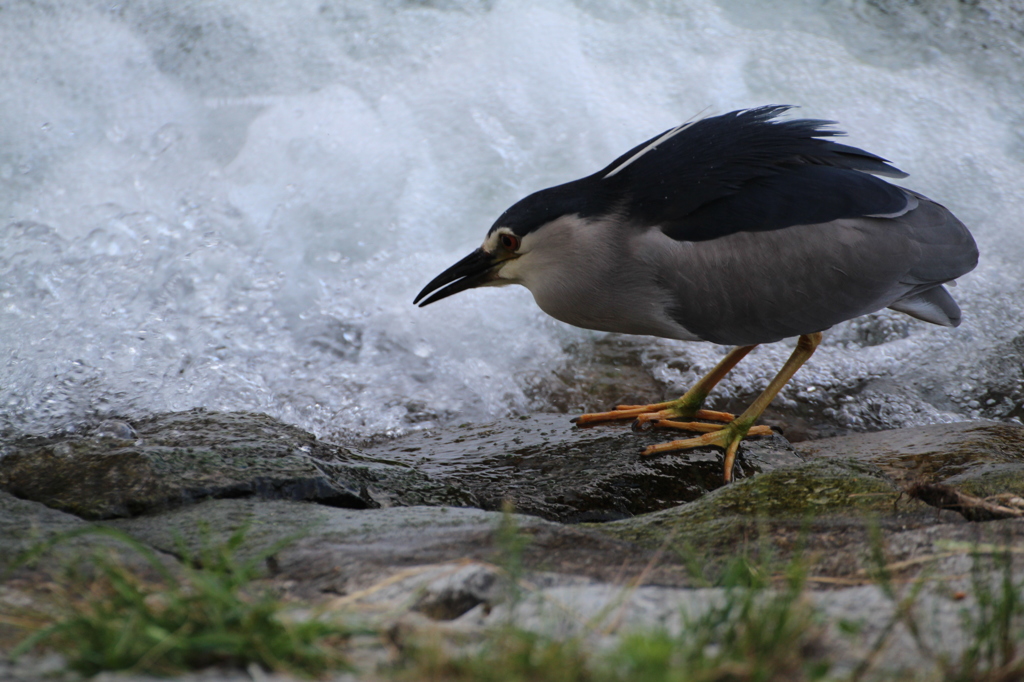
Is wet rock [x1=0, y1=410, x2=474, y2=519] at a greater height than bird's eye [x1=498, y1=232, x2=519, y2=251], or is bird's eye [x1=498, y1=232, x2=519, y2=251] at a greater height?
bird's eye [x1=498, y1=232, x2=519, y2=251]

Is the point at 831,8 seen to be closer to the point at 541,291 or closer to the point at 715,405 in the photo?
the point at 715,405

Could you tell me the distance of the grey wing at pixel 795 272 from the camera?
3275 millimetres

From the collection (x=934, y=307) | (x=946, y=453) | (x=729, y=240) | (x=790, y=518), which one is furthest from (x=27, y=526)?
(x=934, y=307)

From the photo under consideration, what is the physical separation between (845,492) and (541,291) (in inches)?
58.7

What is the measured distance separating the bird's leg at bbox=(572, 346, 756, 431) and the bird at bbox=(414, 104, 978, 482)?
357mm

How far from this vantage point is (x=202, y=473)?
2494mm

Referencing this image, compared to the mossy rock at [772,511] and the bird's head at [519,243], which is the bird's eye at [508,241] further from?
the mossy rock at [772,511]

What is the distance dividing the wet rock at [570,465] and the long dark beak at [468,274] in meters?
0.63

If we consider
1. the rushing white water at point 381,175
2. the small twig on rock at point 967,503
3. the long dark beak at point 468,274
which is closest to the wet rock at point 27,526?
the long dark beak at point 468,274

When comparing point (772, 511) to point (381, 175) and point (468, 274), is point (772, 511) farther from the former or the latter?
point (381, 175)

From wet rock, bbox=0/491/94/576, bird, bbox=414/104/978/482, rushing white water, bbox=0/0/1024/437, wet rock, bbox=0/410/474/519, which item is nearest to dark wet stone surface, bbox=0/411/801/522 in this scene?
wet rock, bbox=0/410/474/519

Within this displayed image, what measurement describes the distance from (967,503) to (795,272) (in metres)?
1.38

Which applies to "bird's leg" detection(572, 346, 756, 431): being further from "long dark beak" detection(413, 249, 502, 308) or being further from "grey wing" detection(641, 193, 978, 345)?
"long dark beak" detection(413, 249, 502, 308)

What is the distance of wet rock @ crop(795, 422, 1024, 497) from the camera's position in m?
2.56
